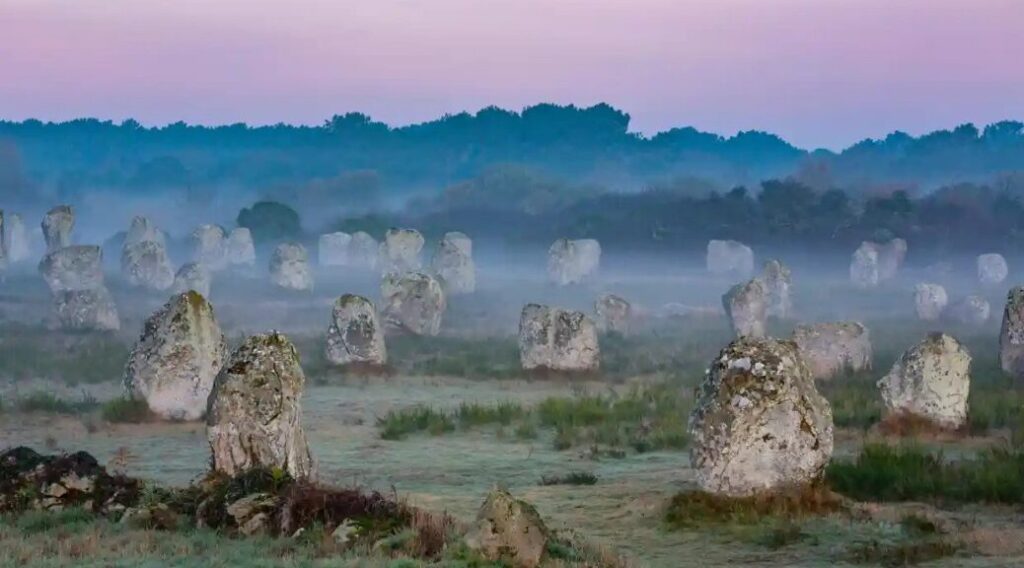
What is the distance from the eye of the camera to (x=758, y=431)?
49.4 ft

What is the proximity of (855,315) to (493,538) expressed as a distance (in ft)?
157

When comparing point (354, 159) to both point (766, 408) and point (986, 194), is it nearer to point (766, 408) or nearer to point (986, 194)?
point (986, 194)

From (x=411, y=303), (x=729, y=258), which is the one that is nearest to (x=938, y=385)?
(x=411, y=303)

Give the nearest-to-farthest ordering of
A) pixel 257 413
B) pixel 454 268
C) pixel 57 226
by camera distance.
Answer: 1. pixel 257 413
2. pixel 454 268
3. pixel 57 226

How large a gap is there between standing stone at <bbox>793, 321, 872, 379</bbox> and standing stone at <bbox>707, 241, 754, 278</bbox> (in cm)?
5176

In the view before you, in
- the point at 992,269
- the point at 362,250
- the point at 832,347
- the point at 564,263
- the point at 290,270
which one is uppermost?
the point at 362,250

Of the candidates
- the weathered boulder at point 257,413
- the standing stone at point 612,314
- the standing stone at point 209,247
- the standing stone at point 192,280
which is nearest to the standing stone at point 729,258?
the standing stone at point 209,247

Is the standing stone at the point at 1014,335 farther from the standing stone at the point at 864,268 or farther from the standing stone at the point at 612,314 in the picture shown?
the standing stone at the point at 864,268

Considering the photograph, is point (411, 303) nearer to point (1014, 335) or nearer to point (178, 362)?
point (178, 362)

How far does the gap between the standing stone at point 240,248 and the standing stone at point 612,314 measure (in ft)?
140

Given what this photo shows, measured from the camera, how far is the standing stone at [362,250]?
8844cm

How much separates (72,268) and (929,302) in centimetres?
3506

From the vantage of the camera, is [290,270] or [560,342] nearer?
[560,342]

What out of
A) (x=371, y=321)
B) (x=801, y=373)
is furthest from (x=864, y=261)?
(x=801, y=373)
